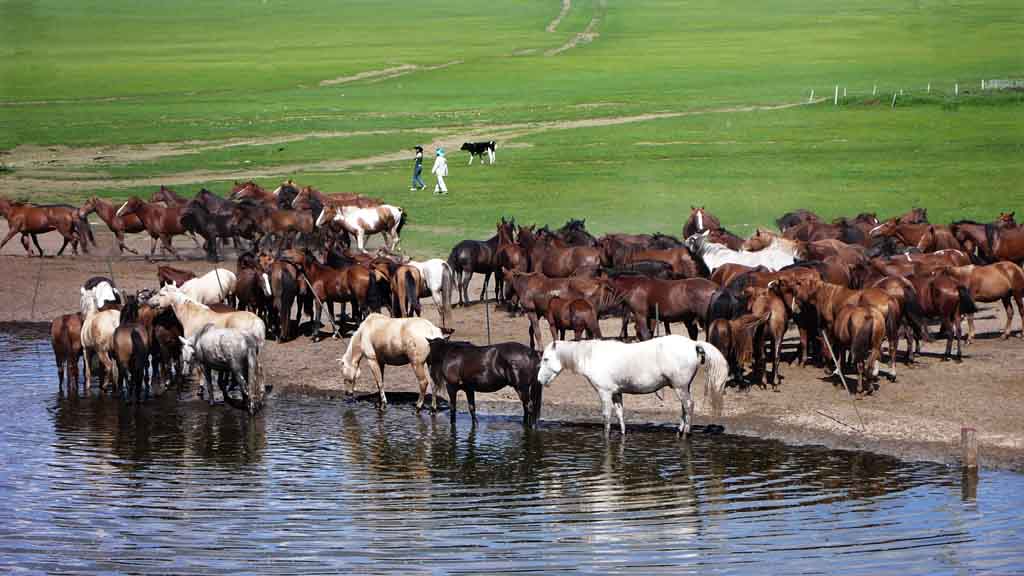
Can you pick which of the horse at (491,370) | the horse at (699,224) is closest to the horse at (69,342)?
the horse at (491,370)

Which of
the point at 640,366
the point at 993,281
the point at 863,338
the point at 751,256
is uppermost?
the point at 751,256

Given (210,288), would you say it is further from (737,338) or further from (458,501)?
(458,501)

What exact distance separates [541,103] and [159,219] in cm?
3788

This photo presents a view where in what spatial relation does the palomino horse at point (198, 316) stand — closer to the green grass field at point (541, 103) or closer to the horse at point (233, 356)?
the horse at point (233, 356)

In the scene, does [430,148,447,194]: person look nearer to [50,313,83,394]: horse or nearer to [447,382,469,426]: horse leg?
[50,313,83,394]: horse

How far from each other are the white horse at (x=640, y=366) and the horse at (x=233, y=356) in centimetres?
395

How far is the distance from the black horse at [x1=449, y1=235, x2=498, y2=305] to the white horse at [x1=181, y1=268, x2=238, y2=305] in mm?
4590

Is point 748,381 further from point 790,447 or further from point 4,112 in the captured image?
point 4,112

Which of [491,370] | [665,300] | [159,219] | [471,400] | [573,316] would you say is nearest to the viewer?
[491,370]

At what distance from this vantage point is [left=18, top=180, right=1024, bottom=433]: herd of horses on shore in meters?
16.9

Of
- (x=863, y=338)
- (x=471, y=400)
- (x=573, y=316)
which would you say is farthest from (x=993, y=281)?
(x=471, y=400)

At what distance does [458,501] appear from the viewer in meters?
14.0

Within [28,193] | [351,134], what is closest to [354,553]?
[28,193]

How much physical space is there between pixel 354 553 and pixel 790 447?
19.5 ft
